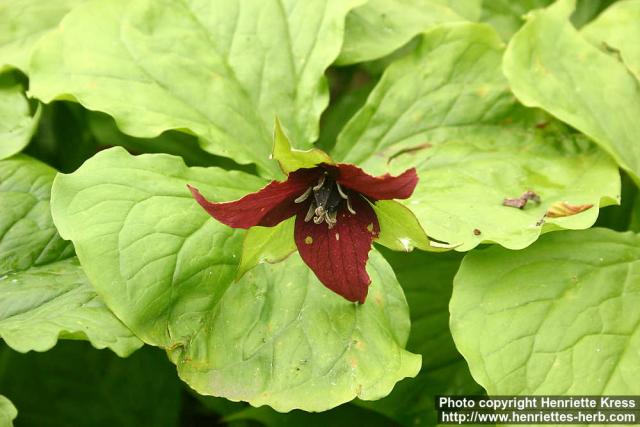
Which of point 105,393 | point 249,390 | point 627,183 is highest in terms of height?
point 249,390

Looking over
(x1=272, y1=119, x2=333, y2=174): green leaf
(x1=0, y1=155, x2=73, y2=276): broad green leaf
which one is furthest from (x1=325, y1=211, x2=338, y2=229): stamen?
Result: (x1=0, y1=155, x2=73, y2=276): broad green leaf

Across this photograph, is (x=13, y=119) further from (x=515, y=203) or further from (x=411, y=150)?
(x=515, y=203)

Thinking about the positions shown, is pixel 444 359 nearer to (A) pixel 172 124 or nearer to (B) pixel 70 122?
(A) pixel 172 124

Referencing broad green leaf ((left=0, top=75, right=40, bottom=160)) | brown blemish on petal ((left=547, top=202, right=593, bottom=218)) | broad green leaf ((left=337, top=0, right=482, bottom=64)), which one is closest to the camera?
brown blemish on petal ((left=547, top=202, right=593, bottom=218))

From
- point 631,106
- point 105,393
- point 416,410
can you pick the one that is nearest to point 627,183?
point 631,106

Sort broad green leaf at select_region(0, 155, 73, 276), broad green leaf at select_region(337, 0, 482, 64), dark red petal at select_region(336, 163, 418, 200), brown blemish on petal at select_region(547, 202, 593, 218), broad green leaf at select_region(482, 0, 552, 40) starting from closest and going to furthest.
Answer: dark red petal at select_region(336, 163, 418, 200) < brown blemish on petal at select_region(547, 202, 593, 218) < broad green leaf at select_region(0, 155, 73, 276) < broad green leaf at select_region(337, 0, 482, 64) < broad green leaf at select_region(482, 0, 552, 40)

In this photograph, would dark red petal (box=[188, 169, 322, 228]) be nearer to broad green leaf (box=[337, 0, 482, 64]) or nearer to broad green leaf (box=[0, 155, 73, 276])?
broad green leaf (box=[0, 155, 73, 276])
